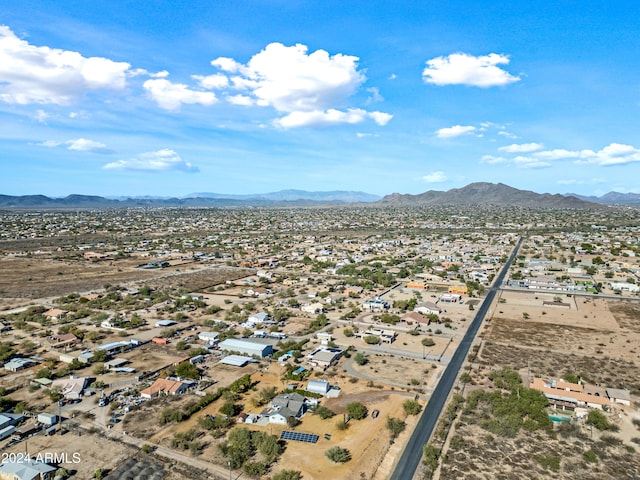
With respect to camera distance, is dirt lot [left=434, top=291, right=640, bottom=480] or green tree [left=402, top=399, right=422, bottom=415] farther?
green tree [left=402, top=399, right=422, bottom=415]

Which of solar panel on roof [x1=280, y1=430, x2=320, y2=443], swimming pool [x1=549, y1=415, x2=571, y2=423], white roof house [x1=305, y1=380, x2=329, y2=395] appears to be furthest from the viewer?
white roof house [x1=305, y1=380, x2=329, y2=395]

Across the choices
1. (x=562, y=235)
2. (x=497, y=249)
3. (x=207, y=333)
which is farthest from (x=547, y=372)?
(x=562, y=235)

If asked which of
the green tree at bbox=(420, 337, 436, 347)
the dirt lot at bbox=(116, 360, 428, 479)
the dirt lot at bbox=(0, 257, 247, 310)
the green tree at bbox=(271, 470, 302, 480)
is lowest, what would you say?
the dirt lot at bbox=(116, 360, 428, 479)

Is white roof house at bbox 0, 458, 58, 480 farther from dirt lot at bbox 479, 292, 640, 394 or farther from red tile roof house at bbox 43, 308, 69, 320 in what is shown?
dirt lot at bbox 479, 292, 640, 394

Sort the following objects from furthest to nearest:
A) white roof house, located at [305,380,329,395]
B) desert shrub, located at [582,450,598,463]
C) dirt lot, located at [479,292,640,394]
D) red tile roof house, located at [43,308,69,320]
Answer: red tile roof house, located at [43,308,69,320]
dirt lot, located at [479,292,640,394]
white roof house, located at [305,380,329,395]
desert shrub, located at [582,450,598,463]

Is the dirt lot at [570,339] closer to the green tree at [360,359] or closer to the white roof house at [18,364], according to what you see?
the green tree at [360,359]

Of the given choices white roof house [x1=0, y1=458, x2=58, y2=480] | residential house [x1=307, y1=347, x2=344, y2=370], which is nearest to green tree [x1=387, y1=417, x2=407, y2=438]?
residential house [x1=307, y1=347, x2=344, y2=370]
